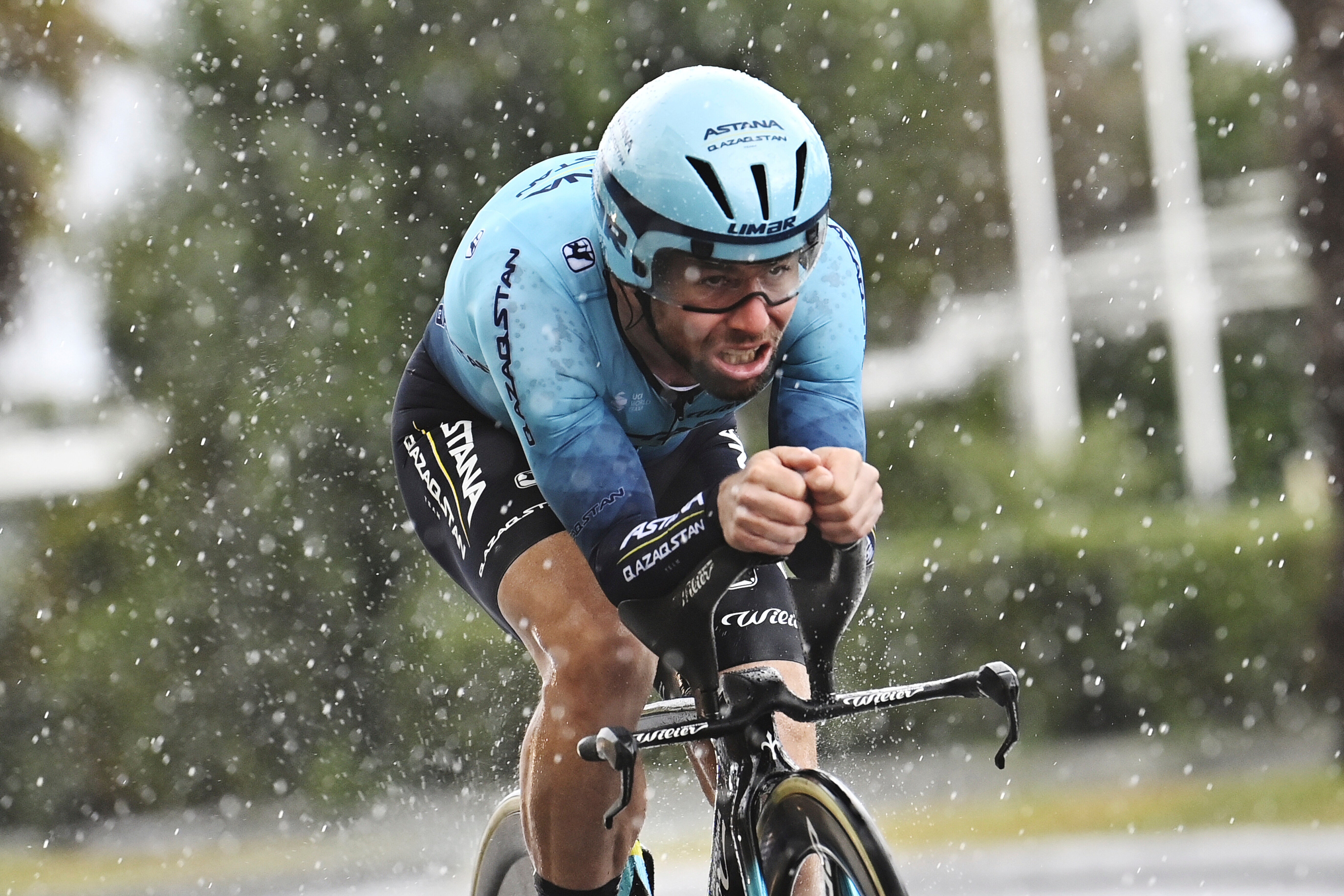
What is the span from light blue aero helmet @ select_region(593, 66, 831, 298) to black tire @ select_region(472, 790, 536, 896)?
131 cm

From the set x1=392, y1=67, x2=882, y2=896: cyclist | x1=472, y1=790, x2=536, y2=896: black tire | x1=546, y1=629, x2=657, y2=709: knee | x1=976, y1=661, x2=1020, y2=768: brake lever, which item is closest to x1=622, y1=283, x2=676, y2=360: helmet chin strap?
x1=392, y1=67, x2=882, y2=896: cyclist

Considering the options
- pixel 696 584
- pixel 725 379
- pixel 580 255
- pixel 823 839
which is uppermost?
pixel 580 255

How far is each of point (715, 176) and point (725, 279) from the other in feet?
0.53

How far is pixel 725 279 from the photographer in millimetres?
2504

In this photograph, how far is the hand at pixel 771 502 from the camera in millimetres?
2225

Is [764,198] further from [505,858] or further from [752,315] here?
[505,858]

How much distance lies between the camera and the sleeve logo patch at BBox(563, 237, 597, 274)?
280 centimetres

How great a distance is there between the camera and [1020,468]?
1129 centimetres

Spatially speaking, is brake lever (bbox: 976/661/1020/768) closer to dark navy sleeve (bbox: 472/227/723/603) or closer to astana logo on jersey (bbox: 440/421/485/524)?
dark navy sleeve (bbox: 472/227/723/603)

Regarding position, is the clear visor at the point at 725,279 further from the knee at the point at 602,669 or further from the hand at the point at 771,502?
the knee at the point at 602,669

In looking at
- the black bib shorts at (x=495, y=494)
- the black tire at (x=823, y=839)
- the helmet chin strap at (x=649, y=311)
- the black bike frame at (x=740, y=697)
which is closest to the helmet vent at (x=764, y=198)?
the helmet chin strap at (x=649, y=311)

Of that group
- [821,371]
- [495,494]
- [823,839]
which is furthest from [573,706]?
[821,371]

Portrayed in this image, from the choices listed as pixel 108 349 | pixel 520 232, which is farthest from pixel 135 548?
pixel 520 232

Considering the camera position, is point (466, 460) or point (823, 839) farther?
point (466, 460)
